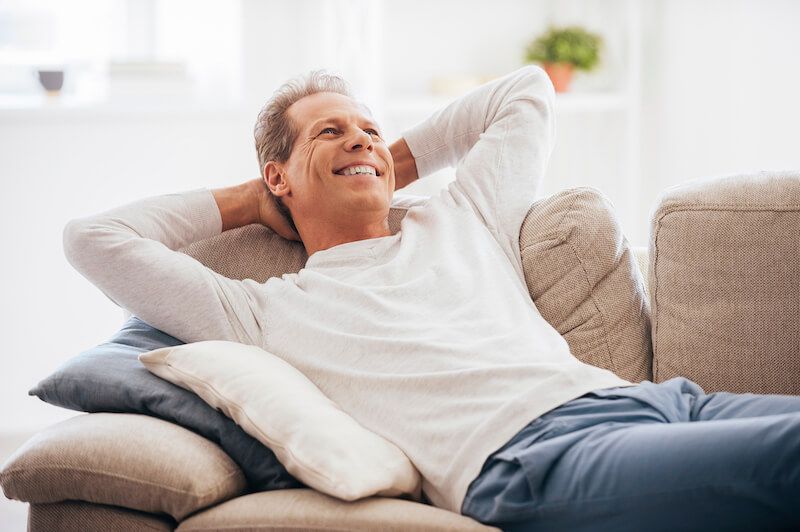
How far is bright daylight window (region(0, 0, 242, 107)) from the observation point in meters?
3.66

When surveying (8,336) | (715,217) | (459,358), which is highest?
(715,217)

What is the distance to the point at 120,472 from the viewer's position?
1471 mm

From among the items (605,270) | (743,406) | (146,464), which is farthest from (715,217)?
(146,464)

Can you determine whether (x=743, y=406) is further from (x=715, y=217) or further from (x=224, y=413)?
(x=224, y=413)

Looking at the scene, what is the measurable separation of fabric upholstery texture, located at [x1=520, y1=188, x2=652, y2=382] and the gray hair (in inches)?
21.4

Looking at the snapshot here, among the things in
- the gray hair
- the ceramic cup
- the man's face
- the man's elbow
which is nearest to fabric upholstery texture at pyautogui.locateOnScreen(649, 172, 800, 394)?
the man's face

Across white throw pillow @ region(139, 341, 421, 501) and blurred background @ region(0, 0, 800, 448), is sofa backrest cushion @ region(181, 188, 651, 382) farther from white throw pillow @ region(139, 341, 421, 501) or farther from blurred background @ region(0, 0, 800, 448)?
blurred background @ region(0, 0, 800, 448)

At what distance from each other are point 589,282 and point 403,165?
53 centimetres

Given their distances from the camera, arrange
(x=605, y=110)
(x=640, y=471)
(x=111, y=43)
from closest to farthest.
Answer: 1. (x=640, y=471)
2. (x=111, y=43)
3. (x=605, y=110)

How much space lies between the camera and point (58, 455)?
1.50 m

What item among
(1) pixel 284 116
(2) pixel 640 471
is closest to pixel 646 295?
(2) pixel 640 471

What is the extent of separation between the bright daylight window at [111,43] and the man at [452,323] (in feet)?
5.55

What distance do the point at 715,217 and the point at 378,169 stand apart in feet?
2.21

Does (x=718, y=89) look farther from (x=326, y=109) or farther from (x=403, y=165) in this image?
(x=326, y=109)
